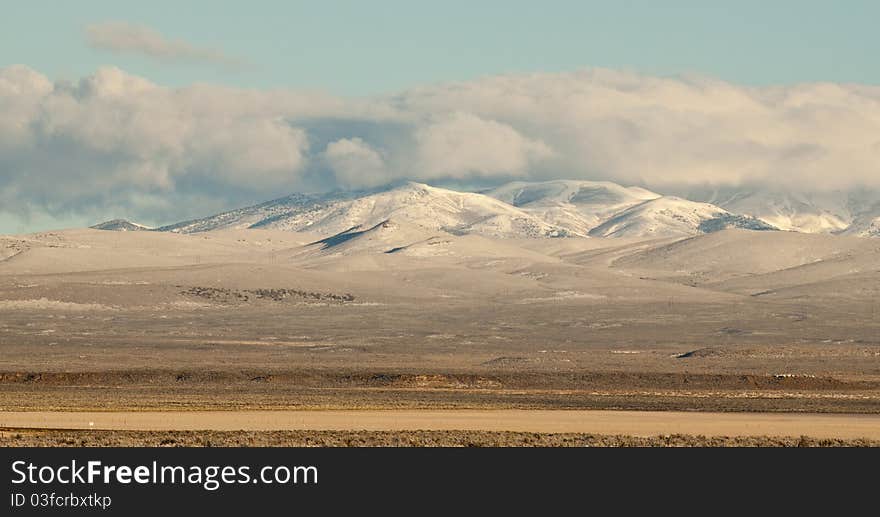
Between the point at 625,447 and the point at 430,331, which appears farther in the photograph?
the point at 430,331

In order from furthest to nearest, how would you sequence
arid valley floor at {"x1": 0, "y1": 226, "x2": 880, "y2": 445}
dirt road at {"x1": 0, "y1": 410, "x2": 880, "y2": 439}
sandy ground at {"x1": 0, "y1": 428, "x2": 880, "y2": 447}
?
dirt road at {"x1": 0, "y1": 410, "x2": 880, "y2": 439} < arid valley floor at {"x1": 0, "y1": 226, "x2": 880, "y2": 445} < sandy ground at {"x1": 0, "y1": 428, "x2": 880, "y2": 447}

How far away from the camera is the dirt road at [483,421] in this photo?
166 feet

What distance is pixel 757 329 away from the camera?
170 metres

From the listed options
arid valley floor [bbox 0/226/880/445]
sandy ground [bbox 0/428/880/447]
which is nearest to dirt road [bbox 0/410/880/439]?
arid valley floor [bbox 0/226/880/445]

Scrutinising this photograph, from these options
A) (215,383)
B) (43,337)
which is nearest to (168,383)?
(215,383)

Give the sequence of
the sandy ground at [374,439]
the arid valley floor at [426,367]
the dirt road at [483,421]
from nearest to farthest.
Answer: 1. the sandy ground at [374,439]
2. the arid valley floor at [426,367]
3. the dirt road at [483,421]

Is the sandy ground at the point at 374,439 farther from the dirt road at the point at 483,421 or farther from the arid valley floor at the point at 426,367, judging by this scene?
the dirt road at the point at 483,421

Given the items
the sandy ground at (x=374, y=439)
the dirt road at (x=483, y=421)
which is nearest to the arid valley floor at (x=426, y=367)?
the sandy ground at (x=374, y=439)

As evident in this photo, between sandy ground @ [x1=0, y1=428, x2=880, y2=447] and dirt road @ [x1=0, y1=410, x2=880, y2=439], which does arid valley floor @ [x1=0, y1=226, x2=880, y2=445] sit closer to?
sandy ground @ [x1=0, y1=428, x2=880, y2=447]

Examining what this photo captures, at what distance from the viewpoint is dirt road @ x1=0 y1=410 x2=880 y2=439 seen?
50.5 m

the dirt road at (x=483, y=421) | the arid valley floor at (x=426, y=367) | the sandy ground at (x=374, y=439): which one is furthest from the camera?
the dirt road at (x=483, y=421)
